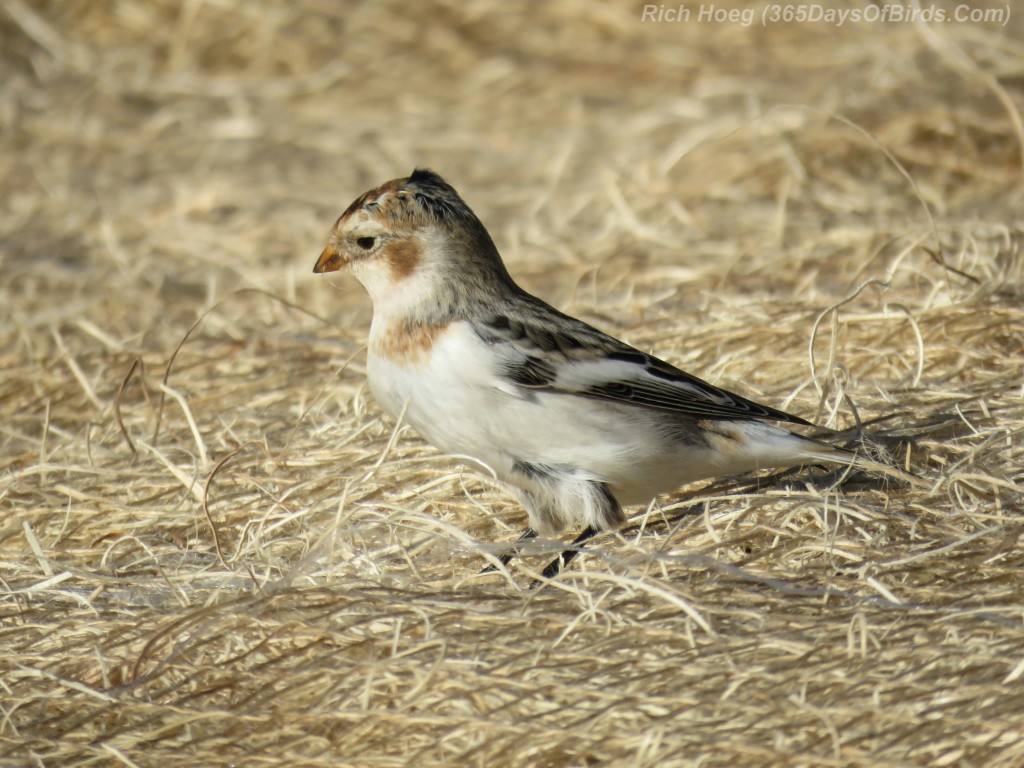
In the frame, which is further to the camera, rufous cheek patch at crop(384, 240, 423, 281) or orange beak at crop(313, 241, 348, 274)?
orange beak at crop(313, 241, 348, 274)

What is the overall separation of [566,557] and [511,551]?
9.1 inches

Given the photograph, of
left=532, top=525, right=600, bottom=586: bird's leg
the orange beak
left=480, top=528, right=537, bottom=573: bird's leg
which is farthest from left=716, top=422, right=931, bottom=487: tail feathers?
the orange beak

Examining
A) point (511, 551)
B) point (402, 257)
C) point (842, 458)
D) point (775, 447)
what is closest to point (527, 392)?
point (511, 551)

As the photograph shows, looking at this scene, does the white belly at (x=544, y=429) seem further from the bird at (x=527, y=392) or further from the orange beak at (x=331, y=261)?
the orange beak at (x=331, y=261)

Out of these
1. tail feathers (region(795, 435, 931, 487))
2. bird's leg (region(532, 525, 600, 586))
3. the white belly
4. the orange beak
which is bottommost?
bird's leg (region(532, 525, 600, 586))

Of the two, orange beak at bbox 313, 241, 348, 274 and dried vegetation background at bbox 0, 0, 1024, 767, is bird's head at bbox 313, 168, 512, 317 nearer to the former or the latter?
orange beak at bbox 313, 241, 348, 274

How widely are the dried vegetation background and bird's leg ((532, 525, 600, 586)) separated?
0.07 meters

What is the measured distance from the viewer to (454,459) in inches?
168

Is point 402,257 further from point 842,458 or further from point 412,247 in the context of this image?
point 842,458

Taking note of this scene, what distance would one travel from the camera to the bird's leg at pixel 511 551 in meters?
3.45

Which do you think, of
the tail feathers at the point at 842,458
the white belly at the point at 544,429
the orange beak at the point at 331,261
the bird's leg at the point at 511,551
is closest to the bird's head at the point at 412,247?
the orange beak at the point at 331,261

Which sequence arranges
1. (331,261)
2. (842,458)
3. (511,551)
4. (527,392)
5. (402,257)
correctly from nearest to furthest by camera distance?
(511,551) < (527,392) < (842,458) < (402,257) < (331,261)

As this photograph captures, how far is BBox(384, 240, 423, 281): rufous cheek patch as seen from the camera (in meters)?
3.92

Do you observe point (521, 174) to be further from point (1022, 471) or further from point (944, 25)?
point (1022, 471)
